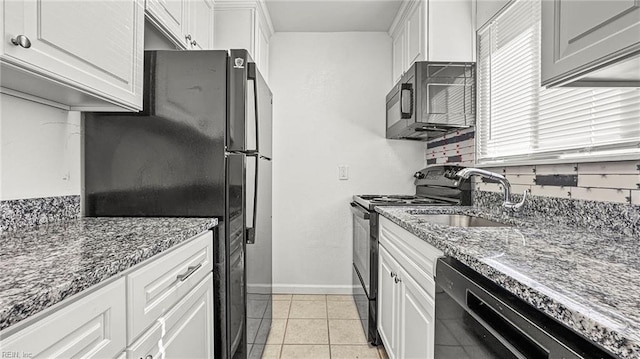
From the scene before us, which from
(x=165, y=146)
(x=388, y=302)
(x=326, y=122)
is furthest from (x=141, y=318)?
(x=326, y=122)

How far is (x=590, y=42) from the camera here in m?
0.81

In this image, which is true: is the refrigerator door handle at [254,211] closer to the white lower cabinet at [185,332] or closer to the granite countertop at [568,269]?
the white lower cabinet at [185,332]

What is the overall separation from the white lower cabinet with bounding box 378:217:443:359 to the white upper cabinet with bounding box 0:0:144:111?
1.30 meters

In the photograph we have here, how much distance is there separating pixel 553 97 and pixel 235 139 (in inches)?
61.5

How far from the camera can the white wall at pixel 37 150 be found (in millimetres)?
1087

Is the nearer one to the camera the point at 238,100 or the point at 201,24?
the point at 238,100

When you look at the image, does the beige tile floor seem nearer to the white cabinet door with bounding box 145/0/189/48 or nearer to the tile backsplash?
the tile backsplash

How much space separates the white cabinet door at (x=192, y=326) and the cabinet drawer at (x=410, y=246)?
0.89m

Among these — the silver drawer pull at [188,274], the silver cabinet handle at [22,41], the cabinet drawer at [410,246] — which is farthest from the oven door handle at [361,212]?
the silver cabinet handle at [22,41]

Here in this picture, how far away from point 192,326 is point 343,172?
2.04 meters

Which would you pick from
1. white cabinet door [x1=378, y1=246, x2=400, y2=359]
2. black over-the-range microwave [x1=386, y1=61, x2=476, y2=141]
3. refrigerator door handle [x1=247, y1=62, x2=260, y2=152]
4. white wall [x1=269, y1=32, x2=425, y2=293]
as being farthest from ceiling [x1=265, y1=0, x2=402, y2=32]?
white cabinet door [x1=378, y1=246, x2=400, y2=359]

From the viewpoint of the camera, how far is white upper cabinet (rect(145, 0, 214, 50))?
143 centimetres

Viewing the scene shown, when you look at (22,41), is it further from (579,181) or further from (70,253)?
(579,181)

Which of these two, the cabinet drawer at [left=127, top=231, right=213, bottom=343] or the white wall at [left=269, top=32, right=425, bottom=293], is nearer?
the cabinet drawer at [left=127, top=231, right=213, bottom=343]
